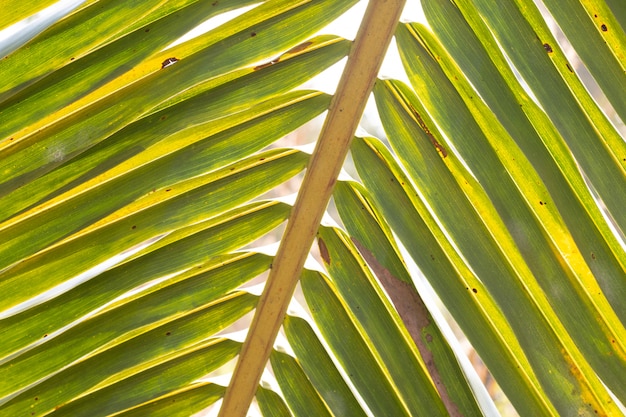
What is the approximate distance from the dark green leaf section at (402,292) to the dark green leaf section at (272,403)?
23 centimetres

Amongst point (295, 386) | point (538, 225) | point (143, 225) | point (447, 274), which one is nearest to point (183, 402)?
point (295, 386)

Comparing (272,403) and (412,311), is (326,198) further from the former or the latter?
(272,403)

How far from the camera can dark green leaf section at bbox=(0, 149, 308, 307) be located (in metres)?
0.78

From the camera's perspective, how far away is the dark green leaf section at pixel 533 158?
0.70m

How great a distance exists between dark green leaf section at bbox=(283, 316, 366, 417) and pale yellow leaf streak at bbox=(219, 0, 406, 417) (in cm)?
3

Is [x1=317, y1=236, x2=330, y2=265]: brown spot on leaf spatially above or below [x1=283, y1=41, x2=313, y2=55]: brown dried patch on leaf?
below

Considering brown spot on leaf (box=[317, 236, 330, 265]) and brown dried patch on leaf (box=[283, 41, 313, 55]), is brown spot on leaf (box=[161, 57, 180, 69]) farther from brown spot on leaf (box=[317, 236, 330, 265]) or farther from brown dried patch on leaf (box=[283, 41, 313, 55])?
brown spot on leaf (box=[317, 236, 330, 265])

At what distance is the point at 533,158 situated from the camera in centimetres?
71

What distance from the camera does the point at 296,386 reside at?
2.88ft

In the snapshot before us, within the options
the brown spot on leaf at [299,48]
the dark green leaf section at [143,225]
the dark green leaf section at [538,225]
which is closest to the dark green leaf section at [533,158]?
the dark green leaf section at [538,225]

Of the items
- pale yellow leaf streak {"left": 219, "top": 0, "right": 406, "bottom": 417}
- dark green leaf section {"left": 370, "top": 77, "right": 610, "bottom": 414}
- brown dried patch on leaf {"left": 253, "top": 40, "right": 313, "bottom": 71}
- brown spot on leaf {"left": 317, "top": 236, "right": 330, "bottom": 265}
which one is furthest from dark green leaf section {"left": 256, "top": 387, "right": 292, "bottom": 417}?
brown dried patch on leaf {"left": 253, "top": 40, "right": 313, "bottom": 71}

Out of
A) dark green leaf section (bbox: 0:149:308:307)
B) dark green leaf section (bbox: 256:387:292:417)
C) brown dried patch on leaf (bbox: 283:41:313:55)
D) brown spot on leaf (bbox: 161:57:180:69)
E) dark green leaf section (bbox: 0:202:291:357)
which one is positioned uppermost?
brown spot on leaf (bbox: 161:57:180:69)

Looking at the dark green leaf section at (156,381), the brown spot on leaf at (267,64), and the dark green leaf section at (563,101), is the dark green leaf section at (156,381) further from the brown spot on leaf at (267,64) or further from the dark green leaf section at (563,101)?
the dark green leaf section at (563,101)

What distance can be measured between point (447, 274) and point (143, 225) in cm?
38
